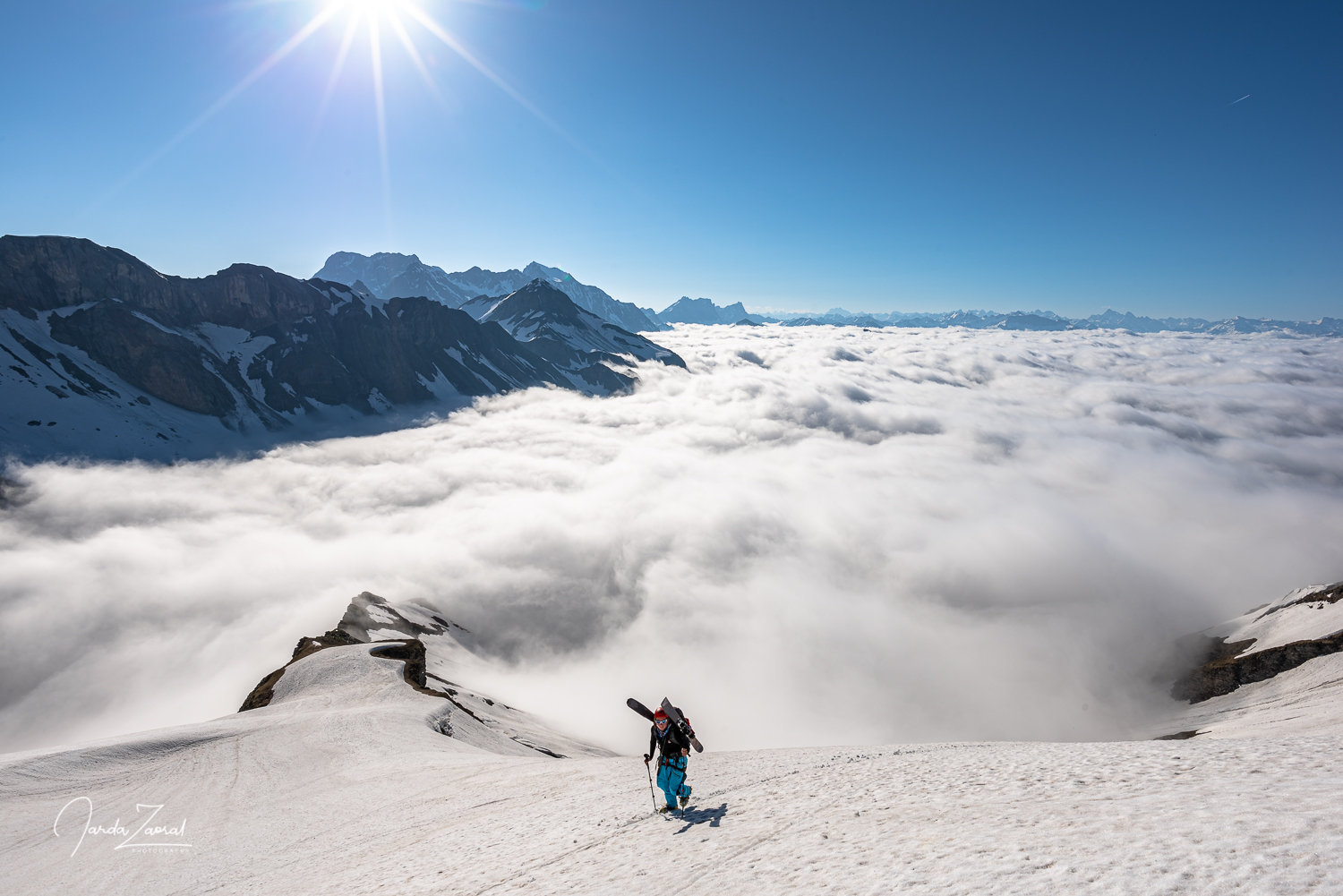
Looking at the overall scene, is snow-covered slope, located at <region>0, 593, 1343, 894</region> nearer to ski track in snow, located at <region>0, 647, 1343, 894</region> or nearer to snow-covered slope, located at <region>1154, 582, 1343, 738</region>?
ski track in snow, located at <region>0, 647, 1343, 894</region>

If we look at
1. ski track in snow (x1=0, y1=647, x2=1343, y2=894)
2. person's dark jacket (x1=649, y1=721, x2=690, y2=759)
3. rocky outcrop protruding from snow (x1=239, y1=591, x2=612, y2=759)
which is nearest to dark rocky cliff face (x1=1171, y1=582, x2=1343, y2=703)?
ski track in snow (x1=0, y1=647, x2=1343, y2=894)

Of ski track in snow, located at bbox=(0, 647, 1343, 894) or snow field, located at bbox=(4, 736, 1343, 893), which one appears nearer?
snow field, located at bbox=(4, 736, 1343, 893)

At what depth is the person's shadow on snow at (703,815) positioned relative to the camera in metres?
12.3

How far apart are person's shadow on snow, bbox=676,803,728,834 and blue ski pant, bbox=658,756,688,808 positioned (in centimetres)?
60

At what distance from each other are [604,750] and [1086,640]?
149248 mm

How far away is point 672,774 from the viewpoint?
13250 millimetres

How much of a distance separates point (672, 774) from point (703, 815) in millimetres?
1179

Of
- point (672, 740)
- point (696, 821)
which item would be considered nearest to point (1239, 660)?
point (696, 821)

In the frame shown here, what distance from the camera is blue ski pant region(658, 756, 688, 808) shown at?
43.3ft

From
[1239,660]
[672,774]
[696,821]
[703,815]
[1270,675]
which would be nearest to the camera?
[696,821]

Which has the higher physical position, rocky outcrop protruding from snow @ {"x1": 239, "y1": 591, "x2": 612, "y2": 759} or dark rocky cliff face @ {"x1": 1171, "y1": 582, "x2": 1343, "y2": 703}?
rocky outcrop protruding from snow @ {"x1": 239, "y1": 591, "x2": 612, "y2": 759}

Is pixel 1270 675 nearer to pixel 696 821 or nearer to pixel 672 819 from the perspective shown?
pixel 696 821

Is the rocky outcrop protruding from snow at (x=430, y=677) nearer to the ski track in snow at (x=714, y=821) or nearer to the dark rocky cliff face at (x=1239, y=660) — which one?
the ski track in snow at (x=714, y=821)

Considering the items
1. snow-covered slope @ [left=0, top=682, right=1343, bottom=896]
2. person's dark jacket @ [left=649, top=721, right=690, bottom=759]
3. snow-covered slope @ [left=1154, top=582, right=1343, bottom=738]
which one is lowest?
snow-covered slope @ [left=1154, top=582, right=1343, bottom=738]
